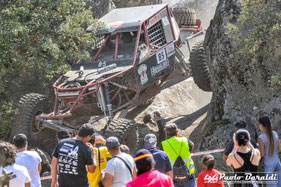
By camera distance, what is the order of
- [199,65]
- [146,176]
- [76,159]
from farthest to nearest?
1. [199,65]
2. [76,159]
3. [146,176]

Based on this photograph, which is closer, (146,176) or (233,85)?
(146,176)

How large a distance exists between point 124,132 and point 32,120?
2535mm

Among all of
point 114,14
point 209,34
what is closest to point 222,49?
point 209,34

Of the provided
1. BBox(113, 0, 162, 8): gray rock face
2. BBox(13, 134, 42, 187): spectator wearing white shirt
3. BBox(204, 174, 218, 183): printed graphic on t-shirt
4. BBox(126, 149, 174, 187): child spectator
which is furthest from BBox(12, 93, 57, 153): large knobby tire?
BBox(113, 0, 162, 8): gray rock face

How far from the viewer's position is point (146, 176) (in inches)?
180

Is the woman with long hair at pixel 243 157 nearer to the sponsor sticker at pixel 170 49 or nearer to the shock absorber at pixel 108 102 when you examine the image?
the shock absorber at pixel 108 102

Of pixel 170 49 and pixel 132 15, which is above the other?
pixel 132 15

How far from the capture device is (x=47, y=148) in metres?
13.3

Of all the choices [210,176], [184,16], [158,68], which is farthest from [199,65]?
[210,176]

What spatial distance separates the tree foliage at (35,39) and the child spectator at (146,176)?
7.68m

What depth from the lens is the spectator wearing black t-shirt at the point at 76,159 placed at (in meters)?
5.90

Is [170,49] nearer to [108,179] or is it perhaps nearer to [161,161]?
[161,161]

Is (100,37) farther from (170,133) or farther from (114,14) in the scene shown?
(170,133)

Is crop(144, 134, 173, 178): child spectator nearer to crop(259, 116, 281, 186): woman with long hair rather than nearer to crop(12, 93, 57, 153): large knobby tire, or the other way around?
crop(259, 116, 281, 186): woman with long hair
